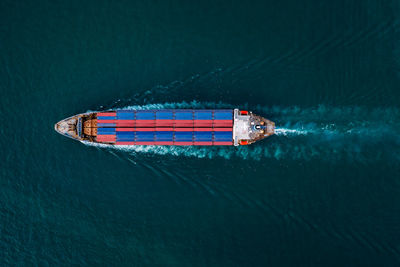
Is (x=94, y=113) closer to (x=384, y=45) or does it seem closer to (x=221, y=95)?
(x=221, y=95)

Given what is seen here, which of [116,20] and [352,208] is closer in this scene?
[352,208]

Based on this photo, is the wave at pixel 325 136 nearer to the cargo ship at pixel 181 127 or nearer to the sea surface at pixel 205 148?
the sea surface at pixel 205 148

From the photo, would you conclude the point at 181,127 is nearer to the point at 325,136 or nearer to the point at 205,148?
the point at 205,148

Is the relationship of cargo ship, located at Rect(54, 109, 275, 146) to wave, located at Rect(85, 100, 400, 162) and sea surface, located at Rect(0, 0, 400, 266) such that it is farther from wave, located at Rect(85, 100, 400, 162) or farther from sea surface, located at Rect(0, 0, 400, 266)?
sea surface, located at Rect(0, 0, 400, 266)

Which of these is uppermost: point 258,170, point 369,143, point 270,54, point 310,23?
point 310,23

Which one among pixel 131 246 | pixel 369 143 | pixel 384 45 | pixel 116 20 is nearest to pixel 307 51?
pixel 384 45

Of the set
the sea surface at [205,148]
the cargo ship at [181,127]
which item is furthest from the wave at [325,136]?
the cargo ship at [181,127]
